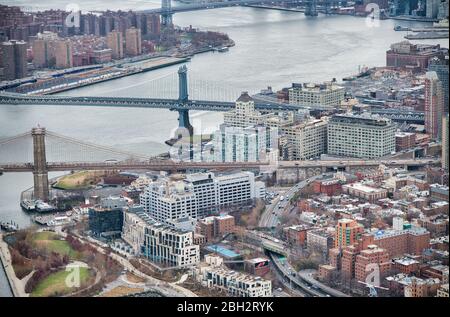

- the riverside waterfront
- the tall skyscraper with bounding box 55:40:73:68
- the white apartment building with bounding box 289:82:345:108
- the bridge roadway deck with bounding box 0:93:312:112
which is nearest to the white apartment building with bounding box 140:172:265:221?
the riverside waterfront

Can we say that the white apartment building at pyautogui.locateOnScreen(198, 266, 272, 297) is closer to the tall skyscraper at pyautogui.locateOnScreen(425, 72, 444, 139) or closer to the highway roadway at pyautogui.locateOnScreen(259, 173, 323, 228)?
the highway roadway at pyautogui.locateOnScreen(259, 173, 323, 228)

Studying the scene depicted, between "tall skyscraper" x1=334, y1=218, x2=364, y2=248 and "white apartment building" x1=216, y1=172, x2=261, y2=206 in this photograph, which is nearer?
"tall skyscraper" x1=334, y1=218, x2=364, y2=248

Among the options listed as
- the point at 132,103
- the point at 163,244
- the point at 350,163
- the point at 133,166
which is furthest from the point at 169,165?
the point at 132,103

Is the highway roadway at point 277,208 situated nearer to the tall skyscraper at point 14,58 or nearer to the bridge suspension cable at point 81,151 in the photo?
the bridge suspension cable at point 81,151

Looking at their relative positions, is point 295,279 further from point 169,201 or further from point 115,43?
point 115,43

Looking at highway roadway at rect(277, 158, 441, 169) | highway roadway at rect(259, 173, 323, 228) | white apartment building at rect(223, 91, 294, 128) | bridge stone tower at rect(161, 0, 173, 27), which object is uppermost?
bridge stone tower at rect(161, 0, 173, 27)

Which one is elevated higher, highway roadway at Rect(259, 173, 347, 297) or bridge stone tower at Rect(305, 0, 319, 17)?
bridge stone tower at Rect(305, 0, 319, 17)

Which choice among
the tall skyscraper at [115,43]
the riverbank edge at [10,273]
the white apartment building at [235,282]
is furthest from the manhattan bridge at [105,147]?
the tall skyscraper at [115,43]
